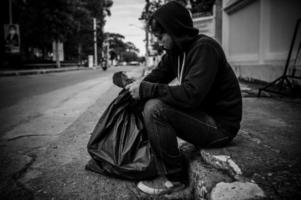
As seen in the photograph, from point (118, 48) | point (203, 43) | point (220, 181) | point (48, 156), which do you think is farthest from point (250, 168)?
point (118, 48)

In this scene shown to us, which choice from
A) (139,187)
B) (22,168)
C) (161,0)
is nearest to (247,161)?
(139,187)

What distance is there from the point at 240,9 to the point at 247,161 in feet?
26.7

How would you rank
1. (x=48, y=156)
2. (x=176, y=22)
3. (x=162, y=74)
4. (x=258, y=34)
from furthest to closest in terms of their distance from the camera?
(x=258, y=34) → (x=48, y=156) → (x=162, y=74) → (x=176, y=22)

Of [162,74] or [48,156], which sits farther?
[48,156]

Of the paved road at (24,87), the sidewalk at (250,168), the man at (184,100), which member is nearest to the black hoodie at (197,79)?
the man at (184,100)

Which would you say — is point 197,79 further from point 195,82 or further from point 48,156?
point 48,156

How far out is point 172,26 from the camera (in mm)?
1832

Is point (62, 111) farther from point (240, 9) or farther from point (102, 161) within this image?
point (240, 9)

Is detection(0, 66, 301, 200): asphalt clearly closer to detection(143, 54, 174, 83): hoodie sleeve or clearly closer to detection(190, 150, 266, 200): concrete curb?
detection(190, 150, 266, 200): concrete curb

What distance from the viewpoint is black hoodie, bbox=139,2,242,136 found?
5.56 feet

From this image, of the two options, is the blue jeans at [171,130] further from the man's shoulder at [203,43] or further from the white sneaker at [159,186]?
the man's shoulder at [203,43]

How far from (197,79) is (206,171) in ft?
2.17

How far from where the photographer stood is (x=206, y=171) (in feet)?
5.77

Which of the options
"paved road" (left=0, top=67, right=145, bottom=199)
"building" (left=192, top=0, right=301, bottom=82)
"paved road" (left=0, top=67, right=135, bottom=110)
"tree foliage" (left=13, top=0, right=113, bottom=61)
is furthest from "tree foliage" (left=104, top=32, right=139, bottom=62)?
"paved road" (left=0, top=67, right=145, bottom=199)
